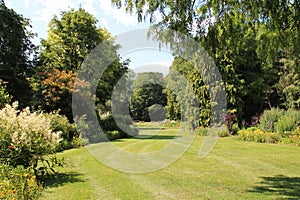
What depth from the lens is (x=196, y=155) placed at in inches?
367

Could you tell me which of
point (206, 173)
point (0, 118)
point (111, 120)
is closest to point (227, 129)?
point (111, 120)

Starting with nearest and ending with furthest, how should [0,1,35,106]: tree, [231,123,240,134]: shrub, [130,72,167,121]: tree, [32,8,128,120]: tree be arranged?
[130,72,167,121]: tree
[231,123,240,134]: shrub
[0,1,35,106]: tree
[32,8,128,120]: tree

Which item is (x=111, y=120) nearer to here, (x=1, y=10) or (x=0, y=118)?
(x=1, y=10)

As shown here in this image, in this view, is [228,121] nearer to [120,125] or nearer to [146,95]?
[146,95]

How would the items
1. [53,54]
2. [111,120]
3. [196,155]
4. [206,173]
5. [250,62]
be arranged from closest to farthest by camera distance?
[206,173]
[196,155]
[111,120]
[250,62]
[53,54]

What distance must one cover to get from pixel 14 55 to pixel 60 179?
568 inches

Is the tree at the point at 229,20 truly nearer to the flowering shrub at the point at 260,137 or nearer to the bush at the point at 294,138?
the bush at the point at 294,138

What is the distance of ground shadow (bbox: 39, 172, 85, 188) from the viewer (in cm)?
574

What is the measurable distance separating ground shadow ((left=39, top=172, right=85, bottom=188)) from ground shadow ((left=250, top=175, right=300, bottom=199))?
3.74 meters

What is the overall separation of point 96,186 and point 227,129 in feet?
41.0

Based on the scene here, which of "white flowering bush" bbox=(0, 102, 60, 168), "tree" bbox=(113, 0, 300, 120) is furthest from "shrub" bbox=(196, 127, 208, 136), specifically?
"white flowering bush" bbox=(0, 102, 60, 168)

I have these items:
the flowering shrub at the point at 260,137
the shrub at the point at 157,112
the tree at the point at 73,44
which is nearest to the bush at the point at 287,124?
the flowering shrub at the point at 260,137

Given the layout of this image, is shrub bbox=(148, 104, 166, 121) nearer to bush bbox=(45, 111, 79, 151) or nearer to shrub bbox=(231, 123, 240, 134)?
shrub bbox=(231, 123, 240, 134)

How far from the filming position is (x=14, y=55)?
58.8ft
